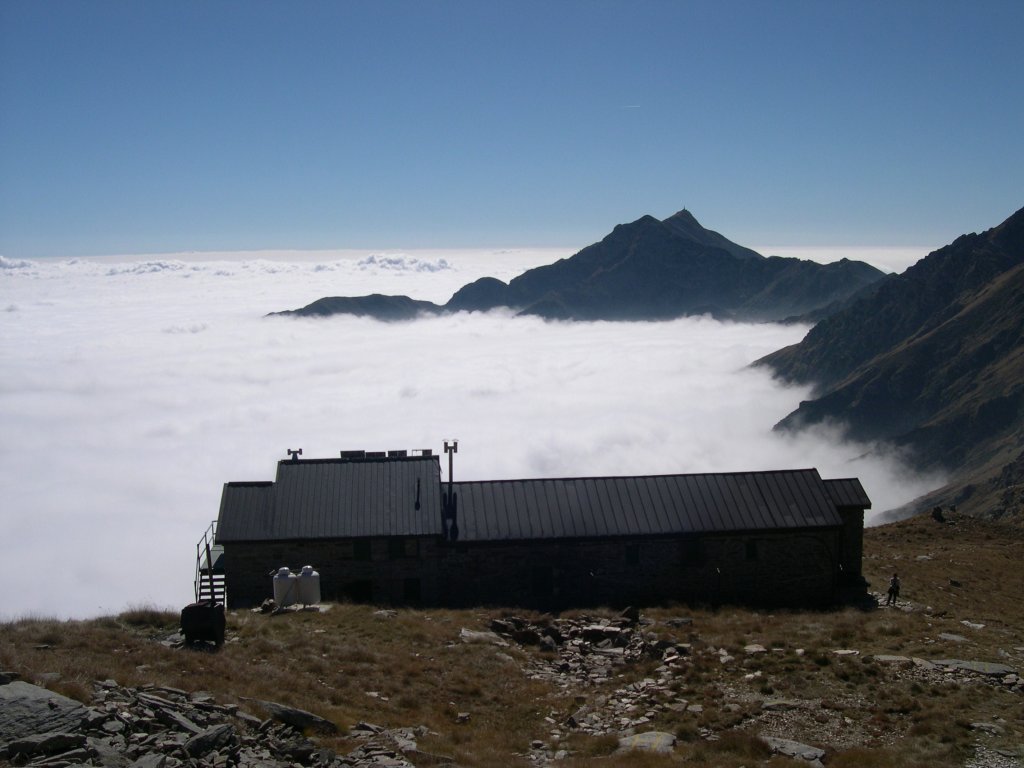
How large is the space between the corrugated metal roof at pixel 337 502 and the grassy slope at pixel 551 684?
4669mm

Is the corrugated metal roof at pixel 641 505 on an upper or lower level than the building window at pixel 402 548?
upper

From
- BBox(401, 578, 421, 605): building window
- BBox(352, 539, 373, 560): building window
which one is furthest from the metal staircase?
BBox(401, 578, 421, 605): building window

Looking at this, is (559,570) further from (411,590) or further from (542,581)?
(411,590)

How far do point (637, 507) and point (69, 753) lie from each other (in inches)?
1013

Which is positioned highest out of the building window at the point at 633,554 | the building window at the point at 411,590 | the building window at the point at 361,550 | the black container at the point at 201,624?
the black container at the point at 201,624

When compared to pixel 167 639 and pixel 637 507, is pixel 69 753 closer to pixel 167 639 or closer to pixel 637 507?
pixel 167 639

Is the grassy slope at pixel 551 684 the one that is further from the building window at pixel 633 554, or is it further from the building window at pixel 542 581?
the building window at pixel 633 554

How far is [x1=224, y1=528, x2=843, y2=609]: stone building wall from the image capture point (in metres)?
33.2

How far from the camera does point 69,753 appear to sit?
1208cm

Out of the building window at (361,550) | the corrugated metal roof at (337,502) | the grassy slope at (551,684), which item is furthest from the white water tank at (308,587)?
the building window at (361,550)

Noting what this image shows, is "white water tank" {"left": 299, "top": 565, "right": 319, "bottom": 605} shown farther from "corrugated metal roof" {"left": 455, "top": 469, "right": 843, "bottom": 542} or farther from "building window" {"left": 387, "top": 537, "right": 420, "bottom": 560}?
"corrugated metal roof" {"left": 455, "top": 469, "right": 843, "bottom": 542}

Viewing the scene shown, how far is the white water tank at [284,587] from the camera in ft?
94.9

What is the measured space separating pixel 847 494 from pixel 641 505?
28.8 ft

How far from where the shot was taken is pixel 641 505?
116 feet
